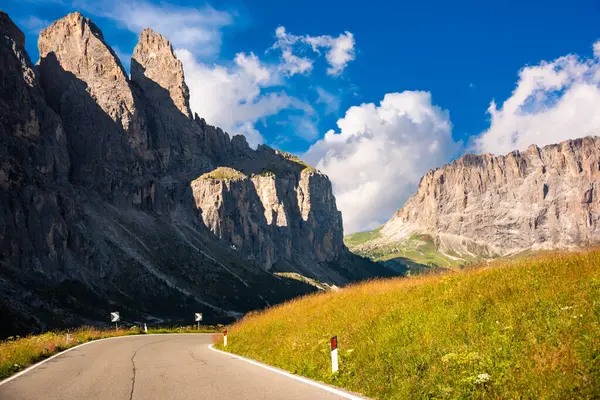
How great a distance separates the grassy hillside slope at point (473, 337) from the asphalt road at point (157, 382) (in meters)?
1.29

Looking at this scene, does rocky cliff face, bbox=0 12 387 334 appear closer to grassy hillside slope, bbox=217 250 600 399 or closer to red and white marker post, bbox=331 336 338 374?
grassy hillside slope, bbox=217 250 600 399

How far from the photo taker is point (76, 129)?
18175 cm

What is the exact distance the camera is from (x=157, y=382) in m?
12.1

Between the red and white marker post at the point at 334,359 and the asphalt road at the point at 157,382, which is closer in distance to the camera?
the asphalt road at the point at 157,382

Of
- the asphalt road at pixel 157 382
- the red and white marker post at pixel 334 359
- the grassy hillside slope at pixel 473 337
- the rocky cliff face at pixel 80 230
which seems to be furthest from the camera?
the rocky cliff face at pixel 80 230

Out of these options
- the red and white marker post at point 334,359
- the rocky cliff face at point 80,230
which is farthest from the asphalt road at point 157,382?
the rocky cliff face at point 80,230

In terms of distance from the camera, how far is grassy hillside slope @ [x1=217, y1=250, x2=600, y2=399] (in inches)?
297

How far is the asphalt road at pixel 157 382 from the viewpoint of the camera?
1015 cm

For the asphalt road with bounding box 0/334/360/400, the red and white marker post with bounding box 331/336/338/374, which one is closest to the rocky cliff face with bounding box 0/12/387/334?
the asphalt road with bounding box 0/334/360/400

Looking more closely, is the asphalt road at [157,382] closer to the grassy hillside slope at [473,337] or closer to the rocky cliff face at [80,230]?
the grassy hillside slope at [473,337]

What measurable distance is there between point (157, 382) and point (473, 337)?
26.0ft

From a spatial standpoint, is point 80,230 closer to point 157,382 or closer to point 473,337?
point 157,382

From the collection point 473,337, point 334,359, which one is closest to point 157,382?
point 334,359

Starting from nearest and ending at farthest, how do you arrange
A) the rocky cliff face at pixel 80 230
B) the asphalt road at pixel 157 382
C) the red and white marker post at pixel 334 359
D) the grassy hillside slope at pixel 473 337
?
the grassy hillside slope at pixel 473 337
the asphalt road at pixel 157 382
the red and white marker post at pixel 334 359
the rocky cliff face at pixel 80 230
